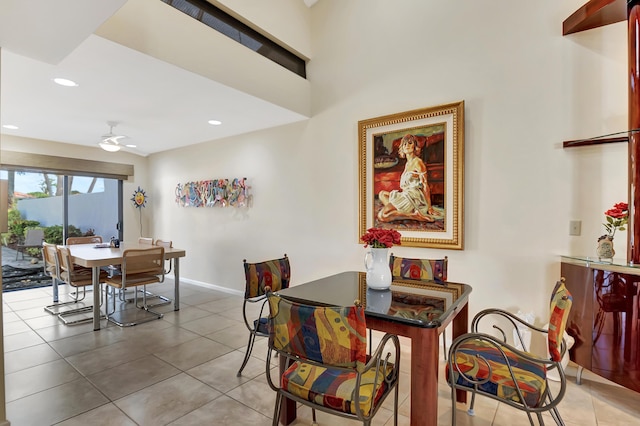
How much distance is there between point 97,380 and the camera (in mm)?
2338

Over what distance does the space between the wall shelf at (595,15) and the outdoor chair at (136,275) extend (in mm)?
4507

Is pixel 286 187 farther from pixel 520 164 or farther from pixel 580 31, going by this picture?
pixel 580 31

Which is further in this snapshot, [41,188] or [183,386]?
[41,188]

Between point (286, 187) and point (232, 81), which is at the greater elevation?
point (232, 81)

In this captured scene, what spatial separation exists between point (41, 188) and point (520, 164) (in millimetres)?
6828

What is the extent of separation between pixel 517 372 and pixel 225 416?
66.9 inches

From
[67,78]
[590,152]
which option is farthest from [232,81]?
[590,152]

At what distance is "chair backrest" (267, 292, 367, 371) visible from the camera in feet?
4.05

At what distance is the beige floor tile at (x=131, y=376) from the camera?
7.28 feet

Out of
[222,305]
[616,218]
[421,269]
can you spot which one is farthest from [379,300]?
[222,305]

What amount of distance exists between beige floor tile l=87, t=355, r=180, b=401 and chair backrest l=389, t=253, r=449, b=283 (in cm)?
196

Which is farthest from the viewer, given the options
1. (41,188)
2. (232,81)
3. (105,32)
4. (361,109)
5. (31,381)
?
(41,188)

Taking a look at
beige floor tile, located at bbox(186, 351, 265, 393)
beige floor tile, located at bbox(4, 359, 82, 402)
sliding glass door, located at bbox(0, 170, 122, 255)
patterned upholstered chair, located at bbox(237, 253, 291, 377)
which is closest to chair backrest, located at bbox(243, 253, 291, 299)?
patterned upholstered chair, located at bbox(237, 253, 291, 377)

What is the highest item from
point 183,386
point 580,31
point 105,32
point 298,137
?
point 580,31
